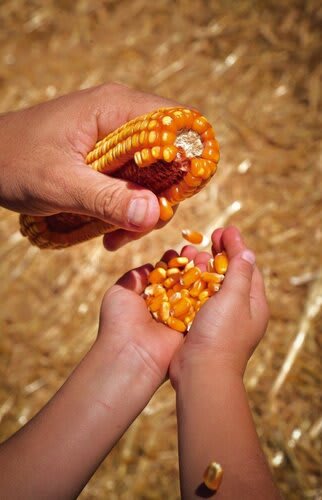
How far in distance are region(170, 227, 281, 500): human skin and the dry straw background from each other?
60 cm

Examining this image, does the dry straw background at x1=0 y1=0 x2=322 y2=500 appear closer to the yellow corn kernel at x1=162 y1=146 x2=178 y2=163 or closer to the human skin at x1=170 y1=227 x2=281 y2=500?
the human skin at x1=170 y1=227 x2=281 y2=500

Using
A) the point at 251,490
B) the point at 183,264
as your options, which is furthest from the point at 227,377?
the point at 183,264

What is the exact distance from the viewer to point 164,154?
100 centimetres

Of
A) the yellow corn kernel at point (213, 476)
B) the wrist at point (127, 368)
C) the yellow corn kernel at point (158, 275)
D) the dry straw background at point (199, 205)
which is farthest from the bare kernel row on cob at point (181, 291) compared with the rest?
the dry straw background at point (199, 205)

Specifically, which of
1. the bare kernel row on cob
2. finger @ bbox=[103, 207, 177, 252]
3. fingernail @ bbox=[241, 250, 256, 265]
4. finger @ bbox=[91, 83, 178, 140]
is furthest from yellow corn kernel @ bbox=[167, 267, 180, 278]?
finger @ bbox=[91, 83, 178, 140]

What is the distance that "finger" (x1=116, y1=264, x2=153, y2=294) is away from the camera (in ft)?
4.80

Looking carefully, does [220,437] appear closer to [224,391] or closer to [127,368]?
[224,391]

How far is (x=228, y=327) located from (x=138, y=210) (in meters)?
0.43

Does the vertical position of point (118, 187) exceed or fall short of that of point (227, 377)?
it exceeds it

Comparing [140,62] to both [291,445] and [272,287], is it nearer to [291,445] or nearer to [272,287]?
[272,287]

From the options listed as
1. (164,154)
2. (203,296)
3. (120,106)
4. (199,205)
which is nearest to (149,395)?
(203,296)

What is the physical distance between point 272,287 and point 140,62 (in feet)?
4.33

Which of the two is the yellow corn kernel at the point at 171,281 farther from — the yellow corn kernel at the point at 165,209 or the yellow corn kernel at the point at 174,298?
the yellow corn kernel at the point at 165,209

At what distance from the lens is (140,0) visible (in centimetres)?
239
